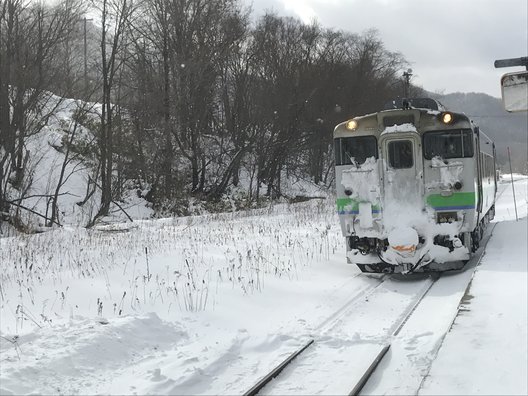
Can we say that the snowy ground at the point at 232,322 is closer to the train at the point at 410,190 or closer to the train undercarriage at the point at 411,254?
the train undercarriage at the point at 411,254

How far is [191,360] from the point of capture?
5008 mm

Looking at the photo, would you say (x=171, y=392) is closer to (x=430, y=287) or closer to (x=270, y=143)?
(x=430, y=287)

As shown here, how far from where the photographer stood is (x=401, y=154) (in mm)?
9203

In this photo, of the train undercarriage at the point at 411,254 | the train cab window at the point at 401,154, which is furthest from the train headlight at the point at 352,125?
the train undercarriage at the point at 411,254

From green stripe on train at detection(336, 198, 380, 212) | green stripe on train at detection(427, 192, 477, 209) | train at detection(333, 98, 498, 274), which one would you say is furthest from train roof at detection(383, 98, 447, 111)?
green stripe on train at detection(336, 198, 380, 212)

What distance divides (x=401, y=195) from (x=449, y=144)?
4.03 feet

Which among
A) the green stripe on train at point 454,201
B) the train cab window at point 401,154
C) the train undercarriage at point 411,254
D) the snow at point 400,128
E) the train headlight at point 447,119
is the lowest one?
the train undercarriage at point 411,254

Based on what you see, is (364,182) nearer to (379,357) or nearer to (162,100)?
(379,357)

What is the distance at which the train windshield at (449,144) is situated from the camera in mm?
9016

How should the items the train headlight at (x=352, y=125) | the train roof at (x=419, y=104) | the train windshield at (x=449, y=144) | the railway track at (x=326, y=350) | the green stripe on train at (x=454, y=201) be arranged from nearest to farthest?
the railway track at (x=326, y=350) < the green stripe on train at (x=454, y=201) < the train windshield at (x=449, y=144) < the train headlight at (x=352, y=125) < the train roof at (x=419, y=104)

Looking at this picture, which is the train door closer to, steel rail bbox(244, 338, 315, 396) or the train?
the train

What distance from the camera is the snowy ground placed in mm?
4512

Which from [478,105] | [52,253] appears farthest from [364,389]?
[478,105]

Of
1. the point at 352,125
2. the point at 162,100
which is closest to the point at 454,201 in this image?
the point at 352,125
